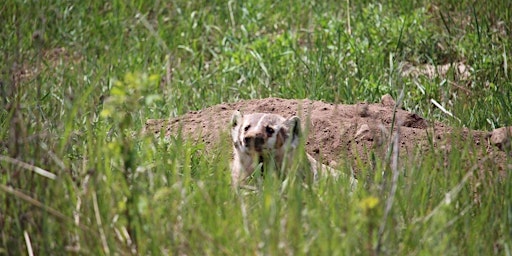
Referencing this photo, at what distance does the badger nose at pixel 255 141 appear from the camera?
5.51 metres

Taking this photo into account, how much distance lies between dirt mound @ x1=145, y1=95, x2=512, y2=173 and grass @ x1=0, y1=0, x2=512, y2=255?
22 centimetres

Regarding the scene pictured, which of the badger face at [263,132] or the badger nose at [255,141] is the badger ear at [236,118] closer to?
the badger face at [263,132]

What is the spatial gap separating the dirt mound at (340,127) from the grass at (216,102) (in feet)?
0.73

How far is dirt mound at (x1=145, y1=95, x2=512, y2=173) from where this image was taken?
A: 5.84 metres

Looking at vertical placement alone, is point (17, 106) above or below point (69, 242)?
above

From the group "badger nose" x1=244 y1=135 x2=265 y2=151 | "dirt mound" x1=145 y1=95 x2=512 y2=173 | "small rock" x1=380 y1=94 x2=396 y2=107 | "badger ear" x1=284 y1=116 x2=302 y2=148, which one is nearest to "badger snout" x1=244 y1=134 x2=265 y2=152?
"badger nose" x1=244 y1=135 x2=265 y2=151

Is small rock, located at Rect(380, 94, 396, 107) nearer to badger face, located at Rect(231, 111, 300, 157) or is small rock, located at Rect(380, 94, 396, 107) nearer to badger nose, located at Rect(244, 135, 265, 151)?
badger face, located at Rect(231, 111, 300, 157)

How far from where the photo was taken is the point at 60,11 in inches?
341

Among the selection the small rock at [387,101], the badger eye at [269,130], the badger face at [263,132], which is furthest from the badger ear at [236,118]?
the small rock at [387,101]

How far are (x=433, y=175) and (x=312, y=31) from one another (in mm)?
4281

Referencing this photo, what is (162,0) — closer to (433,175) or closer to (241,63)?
(241,63)

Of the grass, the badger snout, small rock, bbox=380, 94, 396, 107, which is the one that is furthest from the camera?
small rock, bbox=380, 94, 396, 107

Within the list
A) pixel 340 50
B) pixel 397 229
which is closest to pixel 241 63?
pixel 340 50

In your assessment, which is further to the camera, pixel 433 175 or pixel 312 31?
pixel 312 31
